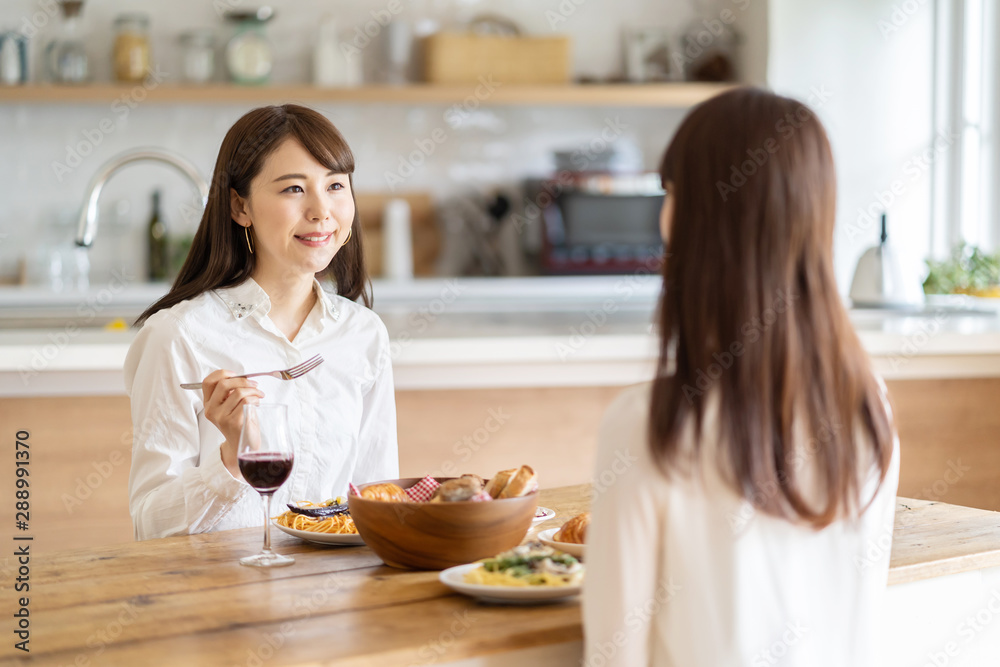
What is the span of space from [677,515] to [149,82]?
4.23 metres

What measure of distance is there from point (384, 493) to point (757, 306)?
0.55 meters

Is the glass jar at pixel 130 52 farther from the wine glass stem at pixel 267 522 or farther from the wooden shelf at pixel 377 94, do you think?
the wine glass stem at pixel 267 522

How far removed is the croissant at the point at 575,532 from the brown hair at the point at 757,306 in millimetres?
360

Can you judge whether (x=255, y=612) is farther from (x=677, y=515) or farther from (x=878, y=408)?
(x=878, y=408)

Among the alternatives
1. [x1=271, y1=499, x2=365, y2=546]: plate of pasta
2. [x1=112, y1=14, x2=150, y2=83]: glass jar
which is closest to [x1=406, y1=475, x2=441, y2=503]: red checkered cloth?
[x1=271, y1=499, x2=365, y2=546]: plate of pasta

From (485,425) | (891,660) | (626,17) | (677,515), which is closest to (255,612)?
(677,515)

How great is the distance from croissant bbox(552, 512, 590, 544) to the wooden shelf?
3.51m

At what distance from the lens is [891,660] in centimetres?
135

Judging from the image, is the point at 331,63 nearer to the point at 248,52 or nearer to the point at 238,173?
the point at 248,52

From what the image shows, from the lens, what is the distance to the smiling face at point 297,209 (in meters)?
1.76

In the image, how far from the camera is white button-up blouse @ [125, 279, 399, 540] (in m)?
1.59

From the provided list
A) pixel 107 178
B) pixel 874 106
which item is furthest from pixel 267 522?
pixel 874 106

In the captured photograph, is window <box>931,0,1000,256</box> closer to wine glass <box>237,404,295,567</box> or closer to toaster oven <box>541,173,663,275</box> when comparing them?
toaster oven <box>541,173,663,275</box>

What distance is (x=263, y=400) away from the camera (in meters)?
1.56
